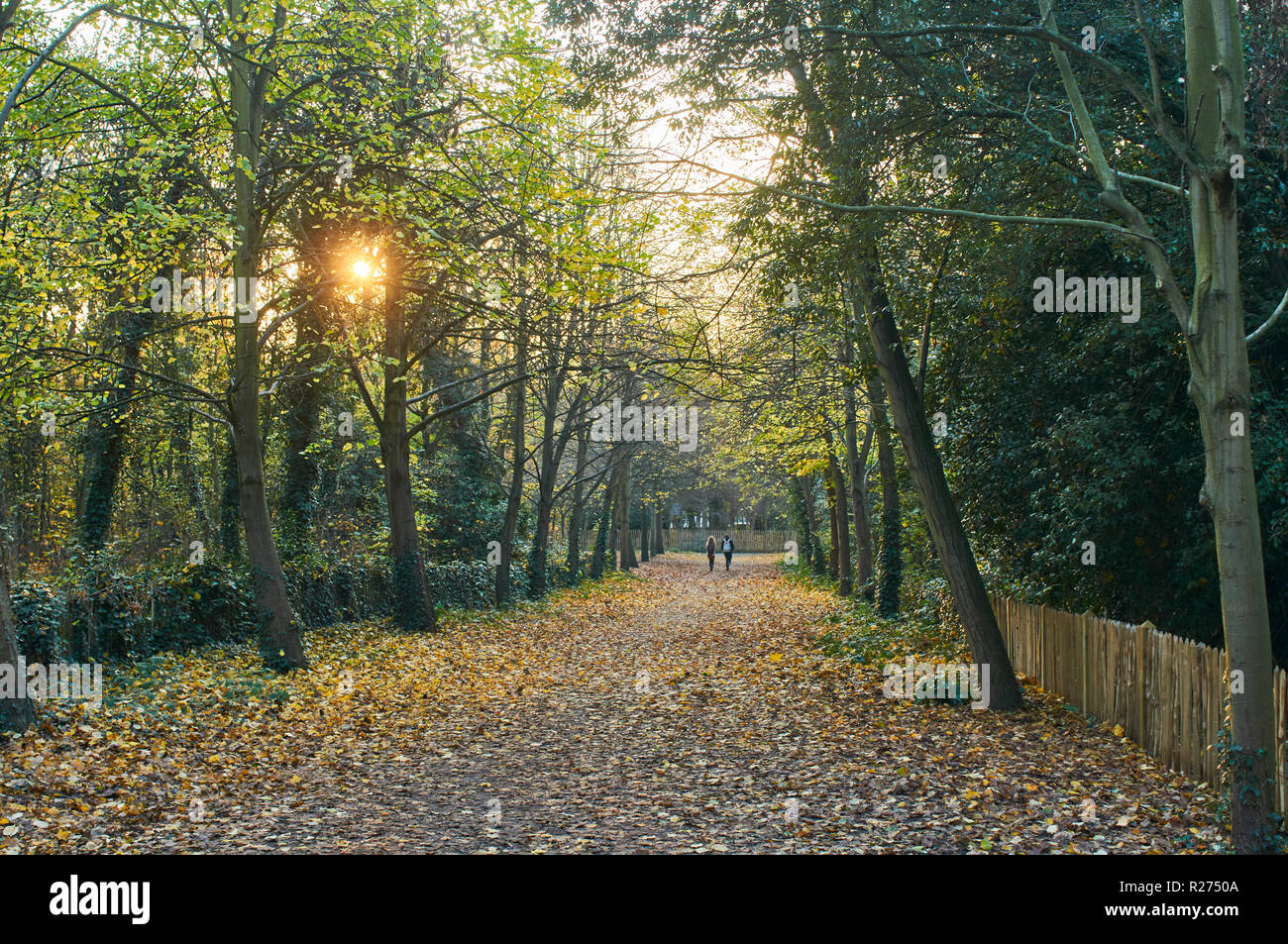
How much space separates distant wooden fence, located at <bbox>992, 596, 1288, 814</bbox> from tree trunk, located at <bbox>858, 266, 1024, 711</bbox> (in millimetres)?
681

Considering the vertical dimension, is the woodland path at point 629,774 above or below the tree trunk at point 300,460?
below

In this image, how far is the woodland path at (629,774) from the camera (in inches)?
236

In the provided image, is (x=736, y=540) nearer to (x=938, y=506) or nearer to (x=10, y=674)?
(x=938, y=506)

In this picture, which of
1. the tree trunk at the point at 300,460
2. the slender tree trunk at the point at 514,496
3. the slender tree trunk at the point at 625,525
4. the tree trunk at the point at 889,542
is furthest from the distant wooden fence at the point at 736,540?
the tree trunk at the point at 300,460

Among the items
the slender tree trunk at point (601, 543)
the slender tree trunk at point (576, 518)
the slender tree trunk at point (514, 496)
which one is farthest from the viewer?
the slender tree trunk at point (601, 543)

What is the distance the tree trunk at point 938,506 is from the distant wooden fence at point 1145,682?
68 cm

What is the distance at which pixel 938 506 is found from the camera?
10.6m

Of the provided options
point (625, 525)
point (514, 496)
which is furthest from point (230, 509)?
point (625, 525)

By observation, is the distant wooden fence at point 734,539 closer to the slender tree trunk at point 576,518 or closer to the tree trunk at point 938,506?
the slender tree trunk at point 576,518

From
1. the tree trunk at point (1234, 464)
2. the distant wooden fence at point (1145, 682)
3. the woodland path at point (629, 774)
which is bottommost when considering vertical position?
the woodland path at point (629, 774)

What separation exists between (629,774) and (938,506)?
5.02 metres

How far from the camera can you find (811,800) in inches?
272

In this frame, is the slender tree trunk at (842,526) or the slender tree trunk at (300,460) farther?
the slender tree trunk at (842,526)

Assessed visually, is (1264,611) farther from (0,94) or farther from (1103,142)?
(0,94)
